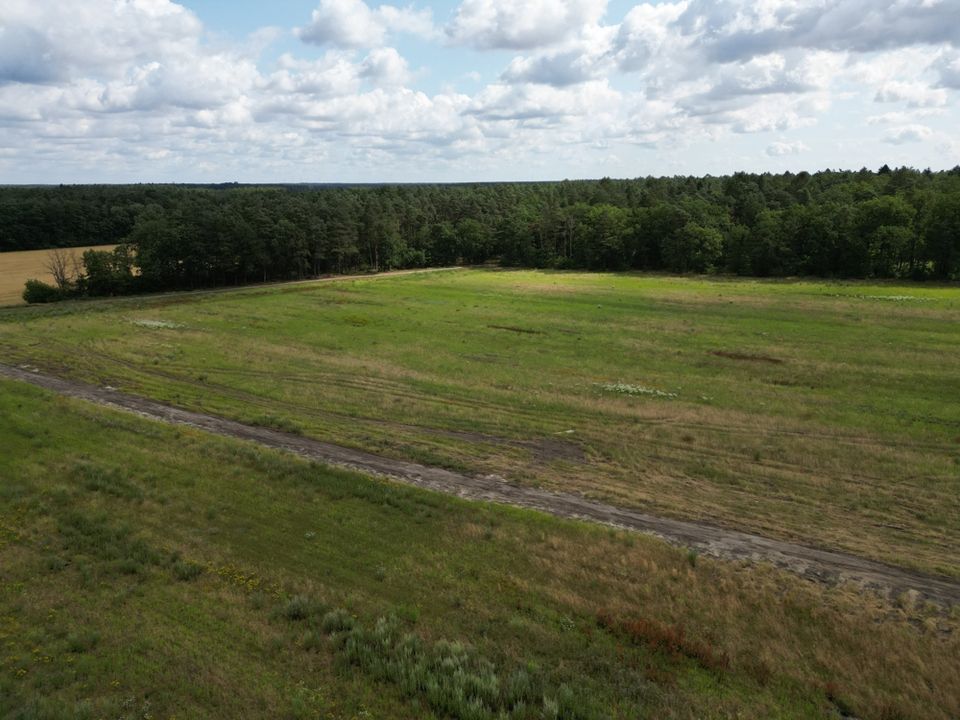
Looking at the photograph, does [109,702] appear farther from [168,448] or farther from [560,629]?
[168,448]

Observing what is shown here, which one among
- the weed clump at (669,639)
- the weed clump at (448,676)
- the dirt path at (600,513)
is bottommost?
the dirt path at (600,513)

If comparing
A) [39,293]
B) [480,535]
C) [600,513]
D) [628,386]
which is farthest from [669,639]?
[39,293]

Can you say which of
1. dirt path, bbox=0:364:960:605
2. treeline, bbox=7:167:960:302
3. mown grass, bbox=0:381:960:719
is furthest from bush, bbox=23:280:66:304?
mown grass, bbox=0:381:960:719

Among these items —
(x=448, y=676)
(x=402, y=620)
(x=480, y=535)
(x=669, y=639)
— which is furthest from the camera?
(x=480, y=535)

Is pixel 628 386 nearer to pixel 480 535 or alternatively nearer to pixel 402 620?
pixel 480 535

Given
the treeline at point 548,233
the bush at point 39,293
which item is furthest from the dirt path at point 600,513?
the treeline at point 548,233

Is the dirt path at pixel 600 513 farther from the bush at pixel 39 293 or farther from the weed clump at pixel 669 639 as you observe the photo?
the bush at pixel 39 293
